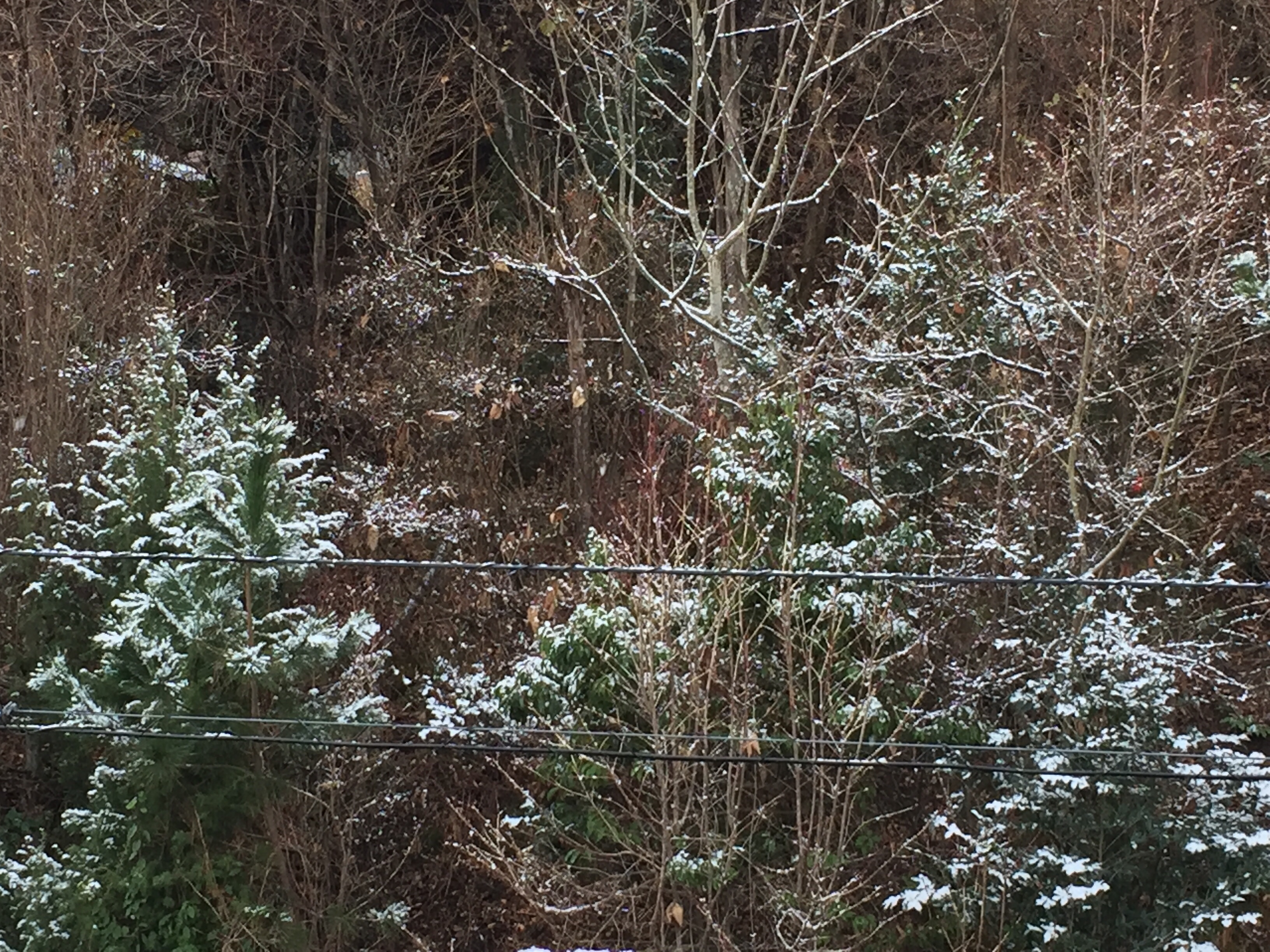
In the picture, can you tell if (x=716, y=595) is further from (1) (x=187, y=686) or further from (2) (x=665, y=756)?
(2) (x=665, y=756)

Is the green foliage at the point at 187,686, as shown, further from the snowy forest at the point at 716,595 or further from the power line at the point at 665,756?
the power line at the point at 665,756

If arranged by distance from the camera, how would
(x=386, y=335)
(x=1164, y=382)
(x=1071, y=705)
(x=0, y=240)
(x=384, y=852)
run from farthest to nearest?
(x=386, y=335), (x=0, y=240), (x=384, y=852), (x=1164, y=382), (x=1071, y=705)

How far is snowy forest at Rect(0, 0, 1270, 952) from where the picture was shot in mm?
8531

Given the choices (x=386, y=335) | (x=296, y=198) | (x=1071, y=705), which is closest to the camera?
(x=1071, y=705)

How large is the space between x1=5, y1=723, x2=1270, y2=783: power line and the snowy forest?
0.38 feet

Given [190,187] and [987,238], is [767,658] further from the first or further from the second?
[190,187]

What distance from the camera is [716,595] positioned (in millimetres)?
8617

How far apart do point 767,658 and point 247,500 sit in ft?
11.0

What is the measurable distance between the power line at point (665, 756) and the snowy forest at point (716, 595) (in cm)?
12

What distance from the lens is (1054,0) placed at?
14523mm

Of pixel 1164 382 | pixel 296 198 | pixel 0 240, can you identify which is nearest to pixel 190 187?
pixel 296 198

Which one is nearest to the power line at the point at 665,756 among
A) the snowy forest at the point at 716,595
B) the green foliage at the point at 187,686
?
the snowy forest at the point at 716,595

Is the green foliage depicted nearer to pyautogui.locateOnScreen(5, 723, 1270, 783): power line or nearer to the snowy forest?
the snowy forest

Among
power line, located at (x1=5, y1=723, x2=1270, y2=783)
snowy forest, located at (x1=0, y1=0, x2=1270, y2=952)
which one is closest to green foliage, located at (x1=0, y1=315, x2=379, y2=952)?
snowy forest, located at (x1=0, y1=0, x2=1270, y2=952)
